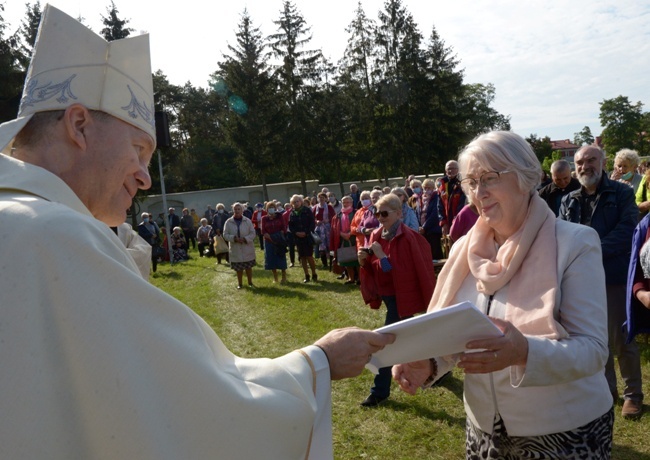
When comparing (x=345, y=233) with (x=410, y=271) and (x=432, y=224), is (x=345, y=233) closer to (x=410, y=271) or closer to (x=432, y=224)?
(x=432, y=224)

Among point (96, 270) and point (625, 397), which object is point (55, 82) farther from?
point (625, 397)

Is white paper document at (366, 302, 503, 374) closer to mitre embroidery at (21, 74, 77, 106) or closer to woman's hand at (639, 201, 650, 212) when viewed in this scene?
mitre embroidery at (21, 74, 77, 106)

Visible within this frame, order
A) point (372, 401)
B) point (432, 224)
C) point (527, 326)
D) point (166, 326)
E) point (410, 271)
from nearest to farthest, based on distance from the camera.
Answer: point (166, 326) → point (527, 326) → point (410, 271) → point (372, 401) → point (432, 224)

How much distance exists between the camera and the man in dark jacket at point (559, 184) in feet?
20.0

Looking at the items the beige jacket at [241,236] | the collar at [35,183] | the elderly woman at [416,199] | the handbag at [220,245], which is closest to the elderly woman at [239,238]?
the beige jacket at [241,236]

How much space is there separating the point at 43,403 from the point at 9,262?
0.32 meters

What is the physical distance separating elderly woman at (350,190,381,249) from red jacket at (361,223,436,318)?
332cm

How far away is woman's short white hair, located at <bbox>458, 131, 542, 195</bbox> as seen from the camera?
237 centimetres

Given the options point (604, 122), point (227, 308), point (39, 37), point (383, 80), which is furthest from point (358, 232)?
point (604, 122)

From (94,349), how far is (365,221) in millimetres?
8782

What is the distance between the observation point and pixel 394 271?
5422 millimetres

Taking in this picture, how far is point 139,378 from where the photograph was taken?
1.17 meters

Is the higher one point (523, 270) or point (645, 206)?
point (523, 270)

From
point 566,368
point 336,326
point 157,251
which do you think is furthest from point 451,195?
point 157,251
